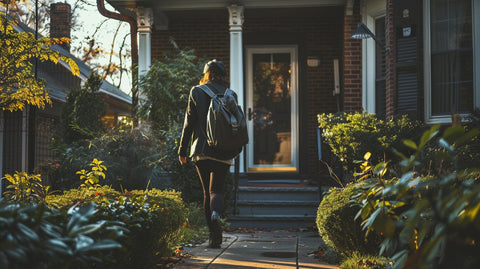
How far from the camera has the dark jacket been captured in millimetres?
5566

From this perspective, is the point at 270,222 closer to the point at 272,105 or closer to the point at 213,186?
the point at 272,105

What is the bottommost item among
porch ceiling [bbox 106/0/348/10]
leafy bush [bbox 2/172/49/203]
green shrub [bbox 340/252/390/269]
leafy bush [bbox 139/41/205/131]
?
green shrub [bbox 340/252/390/269]

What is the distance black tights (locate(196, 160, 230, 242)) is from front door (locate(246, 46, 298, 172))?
5675 mm

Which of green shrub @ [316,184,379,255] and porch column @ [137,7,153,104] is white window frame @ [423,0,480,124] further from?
porch column @ [137,7,153,104]

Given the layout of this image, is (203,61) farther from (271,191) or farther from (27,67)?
(27,67)

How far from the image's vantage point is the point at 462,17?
7.93 m

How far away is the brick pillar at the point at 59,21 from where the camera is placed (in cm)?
1853

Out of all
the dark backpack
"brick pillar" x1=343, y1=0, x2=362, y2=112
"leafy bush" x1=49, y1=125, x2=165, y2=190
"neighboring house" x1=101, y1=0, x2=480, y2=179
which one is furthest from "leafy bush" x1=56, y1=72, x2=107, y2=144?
the dark backpack

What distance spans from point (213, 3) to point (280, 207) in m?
3.80

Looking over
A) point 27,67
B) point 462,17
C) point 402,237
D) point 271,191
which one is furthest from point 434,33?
point 402,237

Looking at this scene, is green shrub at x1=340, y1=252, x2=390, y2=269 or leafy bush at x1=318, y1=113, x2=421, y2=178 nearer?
green shrub at x1=340, y1=252, x2=390, y2=269

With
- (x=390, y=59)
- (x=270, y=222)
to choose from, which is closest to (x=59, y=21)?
(x=270, y=222)

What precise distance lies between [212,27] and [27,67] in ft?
20.3

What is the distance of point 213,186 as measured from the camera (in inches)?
220
